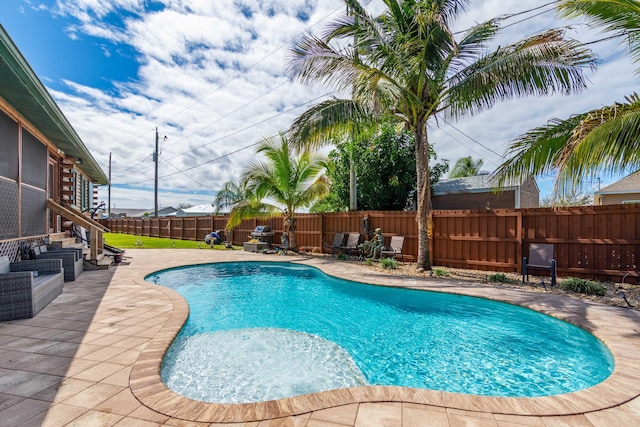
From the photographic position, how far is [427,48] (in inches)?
319

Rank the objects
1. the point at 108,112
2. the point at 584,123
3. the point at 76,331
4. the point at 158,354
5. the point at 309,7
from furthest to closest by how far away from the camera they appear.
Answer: the point at 108,112
the point at 309,7
the point at 584,123
the point at 76,331
the point at 158,354

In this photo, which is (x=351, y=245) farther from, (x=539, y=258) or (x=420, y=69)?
(x=420, y=69)

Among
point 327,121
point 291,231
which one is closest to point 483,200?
point 291,231

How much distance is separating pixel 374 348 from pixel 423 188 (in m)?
5.53

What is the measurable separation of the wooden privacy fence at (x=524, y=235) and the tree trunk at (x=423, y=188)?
1.39 meters

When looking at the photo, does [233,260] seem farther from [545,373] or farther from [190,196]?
[190,196]

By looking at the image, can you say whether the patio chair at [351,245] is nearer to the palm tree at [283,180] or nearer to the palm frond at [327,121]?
the palm tree at [283,180]

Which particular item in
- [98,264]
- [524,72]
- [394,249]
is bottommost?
[98,264]

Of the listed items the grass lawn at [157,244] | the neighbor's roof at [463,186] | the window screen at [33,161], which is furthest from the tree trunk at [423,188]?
the grass lawn at [157,244]

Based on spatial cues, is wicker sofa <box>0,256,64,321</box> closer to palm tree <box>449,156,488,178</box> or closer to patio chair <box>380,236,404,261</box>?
patio chair <box>380,236,404,261</box>

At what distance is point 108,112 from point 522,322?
866 inches

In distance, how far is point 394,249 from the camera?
10883 millimetres

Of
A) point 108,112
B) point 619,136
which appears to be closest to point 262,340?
point 619,136

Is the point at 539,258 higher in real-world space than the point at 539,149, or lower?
lower
